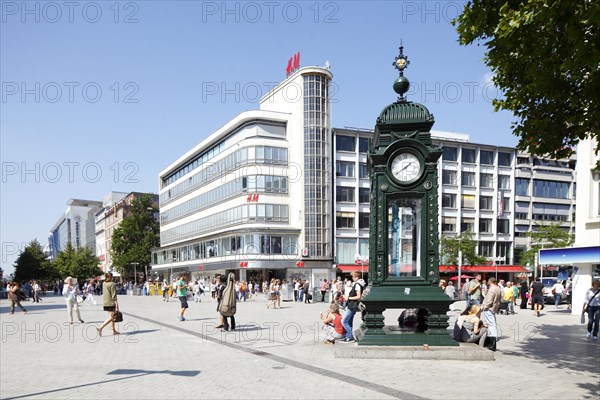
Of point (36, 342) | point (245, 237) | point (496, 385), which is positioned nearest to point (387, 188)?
point (496, 385)

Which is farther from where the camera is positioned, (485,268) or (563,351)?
(485,268)

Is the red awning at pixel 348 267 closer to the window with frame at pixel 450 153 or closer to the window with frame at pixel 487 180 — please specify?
the window with frame at pixel 450 153

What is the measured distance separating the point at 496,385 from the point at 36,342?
35.6 ft

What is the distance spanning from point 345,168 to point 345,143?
2.83m

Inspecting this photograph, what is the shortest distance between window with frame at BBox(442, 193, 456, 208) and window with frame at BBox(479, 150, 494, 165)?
6.29m

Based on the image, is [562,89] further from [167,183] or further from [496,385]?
[167,183]

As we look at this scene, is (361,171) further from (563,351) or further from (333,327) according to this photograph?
(563,351)

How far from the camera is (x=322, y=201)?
5544 centimetres

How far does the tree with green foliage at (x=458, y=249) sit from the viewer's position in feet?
186

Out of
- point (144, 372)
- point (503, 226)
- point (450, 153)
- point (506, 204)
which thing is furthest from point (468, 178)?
point (144, 372)

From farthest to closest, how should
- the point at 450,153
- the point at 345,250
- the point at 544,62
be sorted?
1. the point at 450,153
2. the point at 345,250
3. the point at 544,62

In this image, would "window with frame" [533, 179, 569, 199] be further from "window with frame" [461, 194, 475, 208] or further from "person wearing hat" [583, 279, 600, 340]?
"person wearing hat" [583, 279, 600, 340]

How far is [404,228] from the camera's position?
38.5ft

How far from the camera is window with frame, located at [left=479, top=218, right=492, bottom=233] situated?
64800 millimetres
